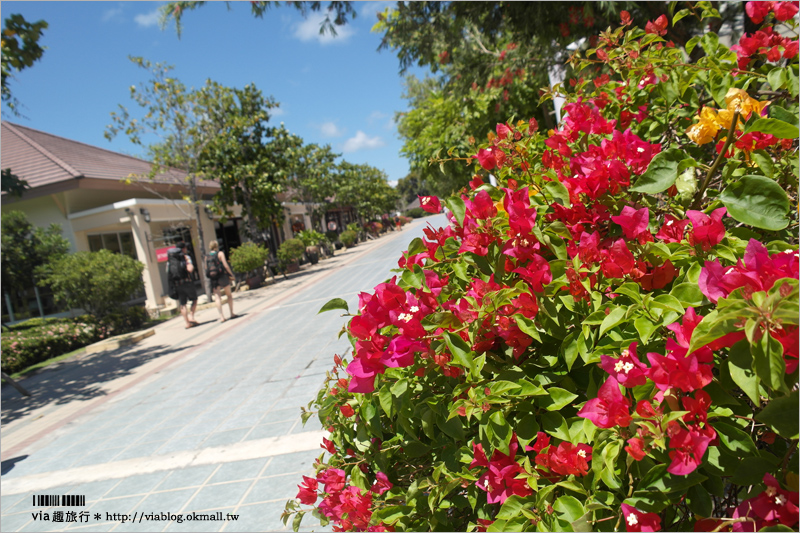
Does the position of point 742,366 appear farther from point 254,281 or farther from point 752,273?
point 254,281

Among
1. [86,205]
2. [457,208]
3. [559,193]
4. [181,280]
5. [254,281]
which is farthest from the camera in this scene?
[254,281]

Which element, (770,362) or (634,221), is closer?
(770,362)

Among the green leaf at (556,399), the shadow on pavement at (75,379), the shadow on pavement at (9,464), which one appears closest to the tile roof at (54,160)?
the shadow on pavement at (75,379)

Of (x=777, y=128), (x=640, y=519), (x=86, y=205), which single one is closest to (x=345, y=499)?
(x=640, y=519)

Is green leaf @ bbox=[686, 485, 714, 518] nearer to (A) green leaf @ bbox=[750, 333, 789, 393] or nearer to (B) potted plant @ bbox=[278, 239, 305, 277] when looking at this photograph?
(A) green leaf @ bbox=[750, 333, 789, 393]

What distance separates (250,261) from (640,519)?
1669 cm

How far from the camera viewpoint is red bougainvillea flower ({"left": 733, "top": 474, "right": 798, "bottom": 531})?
2.40 ft

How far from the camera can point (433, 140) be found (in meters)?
9.38

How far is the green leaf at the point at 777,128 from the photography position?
88 cm

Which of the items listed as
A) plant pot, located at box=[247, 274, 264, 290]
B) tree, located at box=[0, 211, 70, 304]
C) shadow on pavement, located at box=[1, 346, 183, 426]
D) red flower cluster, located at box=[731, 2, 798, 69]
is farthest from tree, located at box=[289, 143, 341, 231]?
red flower cluster, located at box=[731, 2, 798, 69]

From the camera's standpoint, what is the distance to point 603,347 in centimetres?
95

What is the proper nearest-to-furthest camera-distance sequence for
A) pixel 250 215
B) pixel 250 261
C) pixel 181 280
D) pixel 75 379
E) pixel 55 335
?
pixel 75 379, pixel 55 335, pixel 181 280, pixel 250 261, pixel 250 215

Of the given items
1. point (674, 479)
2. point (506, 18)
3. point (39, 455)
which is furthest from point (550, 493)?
point (39, 455)

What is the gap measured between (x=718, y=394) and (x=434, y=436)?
2.18ft
